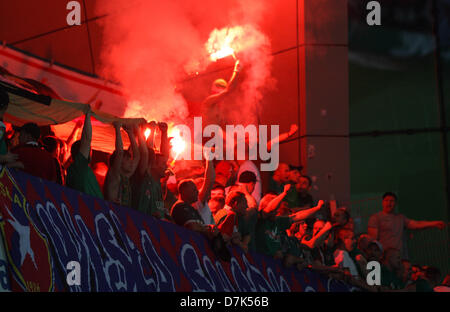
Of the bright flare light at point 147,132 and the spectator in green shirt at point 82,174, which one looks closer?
the spectator in green shirt at point 82,174

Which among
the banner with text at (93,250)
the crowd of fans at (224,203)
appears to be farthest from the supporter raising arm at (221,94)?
the banner with text at (93,250)

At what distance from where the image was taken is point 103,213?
5.44 m

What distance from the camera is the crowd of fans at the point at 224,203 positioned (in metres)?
6.01

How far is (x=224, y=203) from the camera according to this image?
27.8 feet

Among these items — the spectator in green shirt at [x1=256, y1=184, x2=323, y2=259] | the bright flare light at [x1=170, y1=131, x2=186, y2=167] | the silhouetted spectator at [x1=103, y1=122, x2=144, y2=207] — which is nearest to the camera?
the silhouetted spectator at [x1=103, y1=122, x2=144, y2=207]

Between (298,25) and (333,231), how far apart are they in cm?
531

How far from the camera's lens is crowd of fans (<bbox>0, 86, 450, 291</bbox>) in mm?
6008

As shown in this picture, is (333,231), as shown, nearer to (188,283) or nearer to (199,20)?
(188,283)

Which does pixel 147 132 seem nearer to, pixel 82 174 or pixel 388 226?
pixel 82 174

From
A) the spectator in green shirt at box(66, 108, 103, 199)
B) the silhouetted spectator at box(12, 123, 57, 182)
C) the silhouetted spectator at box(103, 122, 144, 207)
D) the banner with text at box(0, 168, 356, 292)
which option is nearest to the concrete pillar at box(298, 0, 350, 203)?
the banner with text at box(0, 168, 356, 292)

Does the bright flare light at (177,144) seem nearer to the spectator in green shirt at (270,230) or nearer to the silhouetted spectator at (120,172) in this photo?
the spectator in green shirt at (270,230)

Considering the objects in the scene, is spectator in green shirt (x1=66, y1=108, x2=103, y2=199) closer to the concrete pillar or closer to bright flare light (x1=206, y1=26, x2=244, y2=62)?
bright flare light (x1=206, y1=26, x2=244, y2=62)

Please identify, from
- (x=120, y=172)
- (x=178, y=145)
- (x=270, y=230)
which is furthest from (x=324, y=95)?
(x=120, y=172)
